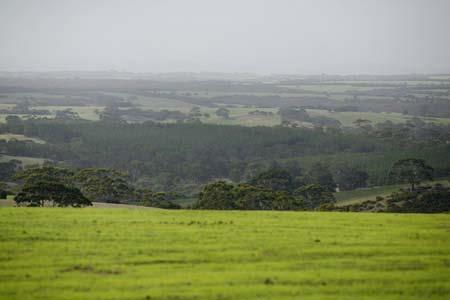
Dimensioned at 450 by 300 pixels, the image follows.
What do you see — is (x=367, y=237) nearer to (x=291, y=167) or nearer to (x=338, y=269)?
(x=338, y=269)

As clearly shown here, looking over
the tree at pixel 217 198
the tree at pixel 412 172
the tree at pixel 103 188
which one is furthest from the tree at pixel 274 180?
the tree at pixel 217 198

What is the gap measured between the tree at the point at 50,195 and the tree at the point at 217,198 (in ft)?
36.9

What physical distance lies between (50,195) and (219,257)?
31228mm

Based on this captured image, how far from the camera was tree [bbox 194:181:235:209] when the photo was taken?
188ft

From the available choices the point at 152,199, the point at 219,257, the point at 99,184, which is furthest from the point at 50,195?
the point at 219,257

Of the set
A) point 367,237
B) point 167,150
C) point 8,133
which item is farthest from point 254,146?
point 367,237

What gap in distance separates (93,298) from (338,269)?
7.43 meters

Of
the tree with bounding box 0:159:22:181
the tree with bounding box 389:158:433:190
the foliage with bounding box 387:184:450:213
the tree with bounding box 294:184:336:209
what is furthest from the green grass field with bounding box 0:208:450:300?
the tree with bounding box 0:159:22:181

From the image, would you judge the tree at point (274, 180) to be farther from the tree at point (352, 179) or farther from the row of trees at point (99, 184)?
the tree at point (352, 179)

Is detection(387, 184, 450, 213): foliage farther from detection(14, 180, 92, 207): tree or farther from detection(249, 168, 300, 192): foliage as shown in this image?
detection(14, 180, 92, 207): tree

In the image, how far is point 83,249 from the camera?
22625 mm

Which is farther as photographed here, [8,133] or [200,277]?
[8,133]

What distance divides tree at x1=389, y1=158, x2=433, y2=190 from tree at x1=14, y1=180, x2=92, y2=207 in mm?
50501

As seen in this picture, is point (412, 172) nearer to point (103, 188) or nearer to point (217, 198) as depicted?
point (217, 198)
